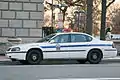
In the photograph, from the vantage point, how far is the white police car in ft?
65.2

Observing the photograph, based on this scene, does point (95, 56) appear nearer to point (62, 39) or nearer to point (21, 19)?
point (62, 39)

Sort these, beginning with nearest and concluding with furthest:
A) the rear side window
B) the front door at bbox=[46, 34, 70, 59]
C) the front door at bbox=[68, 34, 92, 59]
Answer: the front door at bbox=[46, 34, 70, 59], the front door at bbox=[68, 34, 92, 59], the rear side window

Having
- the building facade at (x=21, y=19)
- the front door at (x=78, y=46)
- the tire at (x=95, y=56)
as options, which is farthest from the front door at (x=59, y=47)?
the building facade at (x=21, y=19)

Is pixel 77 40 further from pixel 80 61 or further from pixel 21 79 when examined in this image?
pixel 21 79

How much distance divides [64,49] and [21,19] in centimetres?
705

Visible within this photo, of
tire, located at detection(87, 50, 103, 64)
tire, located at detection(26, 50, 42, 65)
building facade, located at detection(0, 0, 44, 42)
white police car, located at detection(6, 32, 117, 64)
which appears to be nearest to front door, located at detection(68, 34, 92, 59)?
white police car, located at detection(6, 32, 117, 64)

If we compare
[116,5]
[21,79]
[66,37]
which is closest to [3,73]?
[21,79]

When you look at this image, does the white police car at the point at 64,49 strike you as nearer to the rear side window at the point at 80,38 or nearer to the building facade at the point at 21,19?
the rear side window at the point at 80,38

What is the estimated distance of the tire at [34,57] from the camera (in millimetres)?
19953

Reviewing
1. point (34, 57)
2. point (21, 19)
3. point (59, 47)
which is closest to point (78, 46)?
point (59, 47)

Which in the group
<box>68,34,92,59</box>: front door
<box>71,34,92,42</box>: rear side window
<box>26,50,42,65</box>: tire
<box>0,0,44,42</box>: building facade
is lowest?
<box>26,50,42,65</box>: tire

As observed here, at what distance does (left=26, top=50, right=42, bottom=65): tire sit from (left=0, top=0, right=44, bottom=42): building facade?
6314 millimetres

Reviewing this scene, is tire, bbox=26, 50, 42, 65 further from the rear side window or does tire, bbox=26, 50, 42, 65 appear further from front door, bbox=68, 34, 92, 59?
the rear side window

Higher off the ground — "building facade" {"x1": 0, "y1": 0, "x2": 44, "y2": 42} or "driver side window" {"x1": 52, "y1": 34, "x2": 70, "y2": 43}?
"building facade" {"x1": 0, "y1": 0, "x2": 44, "y2": 42}
